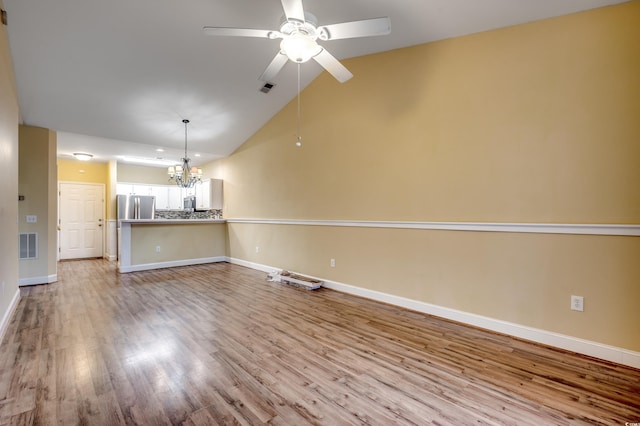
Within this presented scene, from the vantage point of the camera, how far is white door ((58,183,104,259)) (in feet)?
23.4

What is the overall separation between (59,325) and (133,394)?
1897 mm

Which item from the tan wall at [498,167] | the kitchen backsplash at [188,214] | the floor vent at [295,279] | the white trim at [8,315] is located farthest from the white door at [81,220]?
the tan wall at [498,167]

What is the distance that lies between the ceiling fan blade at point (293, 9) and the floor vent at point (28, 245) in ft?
17.4

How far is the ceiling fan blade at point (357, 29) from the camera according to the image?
2072 millimetres

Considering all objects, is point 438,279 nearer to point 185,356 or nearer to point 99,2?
point 185,356

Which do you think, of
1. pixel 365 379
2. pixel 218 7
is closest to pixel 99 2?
pixel 218 7

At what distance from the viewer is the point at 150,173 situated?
8133 mm

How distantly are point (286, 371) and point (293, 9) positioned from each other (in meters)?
2.59

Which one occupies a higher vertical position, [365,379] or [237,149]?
[237,149]

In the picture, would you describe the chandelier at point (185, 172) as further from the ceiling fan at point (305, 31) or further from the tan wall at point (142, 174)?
the tan wall at point (142, 174)

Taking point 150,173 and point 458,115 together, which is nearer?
point 458,115

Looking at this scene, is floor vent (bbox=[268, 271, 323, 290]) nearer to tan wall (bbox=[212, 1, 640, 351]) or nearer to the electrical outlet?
tan wall (bbox=[212, 1, 640, 351])

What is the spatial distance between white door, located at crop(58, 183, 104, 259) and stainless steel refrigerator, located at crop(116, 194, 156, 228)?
27.8 inches

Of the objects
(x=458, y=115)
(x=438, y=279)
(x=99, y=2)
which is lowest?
(x=438, y=279)
